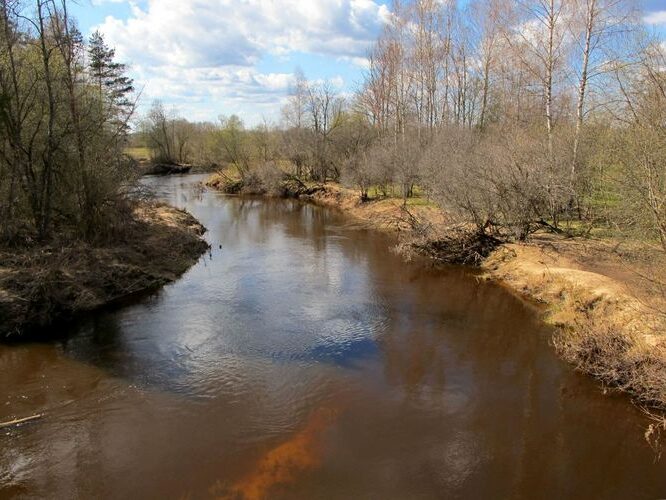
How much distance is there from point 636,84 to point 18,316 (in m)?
17.9

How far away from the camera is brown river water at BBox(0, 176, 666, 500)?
793 centimetres

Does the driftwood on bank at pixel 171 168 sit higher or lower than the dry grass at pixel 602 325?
higher

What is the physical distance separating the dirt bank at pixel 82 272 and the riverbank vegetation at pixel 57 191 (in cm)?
3

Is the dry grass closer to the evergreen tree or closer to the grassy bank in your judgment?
the grassy bank

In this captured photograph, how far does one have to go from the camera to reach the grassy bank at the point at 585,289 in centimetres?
1037

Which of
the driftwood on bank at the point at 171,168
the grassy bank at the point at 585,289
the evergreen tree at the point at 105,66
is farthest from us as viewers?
the driftwood on bank at the point at 171,168

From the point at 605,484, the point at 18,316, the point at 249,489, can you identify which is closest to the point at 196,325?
the point at 18,316

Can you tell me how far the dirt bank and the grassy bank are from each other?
10.4 meters

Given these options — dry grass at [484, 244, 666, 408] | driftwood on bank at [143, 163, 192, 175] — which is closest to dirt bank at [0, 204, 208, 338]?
dry grass at [484, 244, 666, 408]

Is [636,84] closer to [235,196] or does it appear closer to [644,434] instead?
[644,434]

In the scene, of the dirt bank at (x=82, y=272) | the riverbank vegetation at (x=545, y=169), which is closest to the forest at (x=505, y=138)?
the riverbank vegetation at (x=545, y=169)

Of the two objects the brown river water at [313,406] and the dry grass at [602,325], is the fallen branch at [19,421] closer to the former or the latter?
the brown river water at [313,406]

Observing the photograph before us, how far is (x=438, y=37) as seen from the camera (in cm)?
3312

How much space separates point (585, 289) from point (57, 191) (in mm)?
18091
